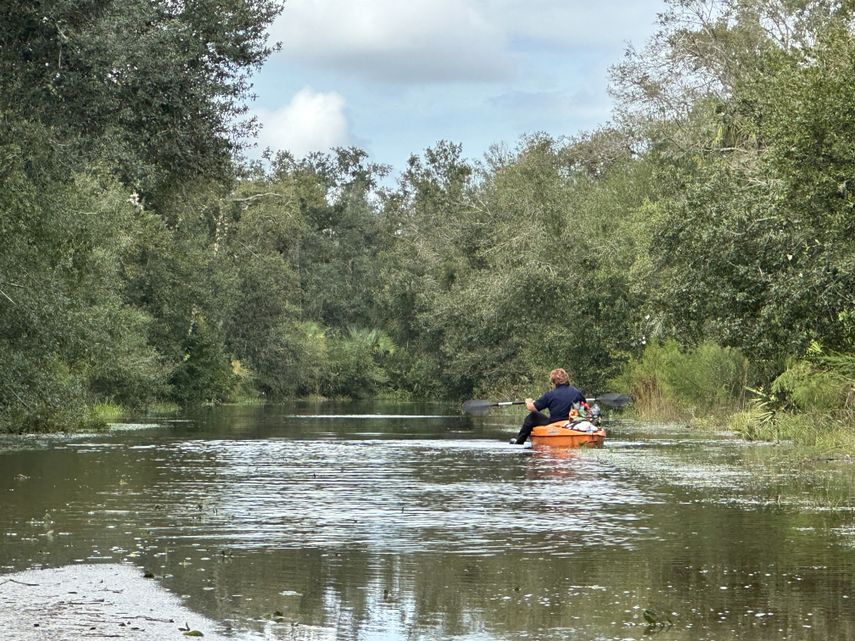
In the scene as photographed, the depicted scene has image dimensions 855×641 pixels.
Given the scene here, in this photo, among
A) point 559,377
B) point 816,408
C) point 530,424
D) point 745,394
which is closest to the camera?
point 816,408

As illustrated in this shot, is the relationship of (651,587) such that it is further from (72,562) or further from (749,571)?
(72,562)

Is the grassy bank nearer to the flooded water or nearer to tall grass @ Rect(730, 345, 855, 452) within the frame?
tall grass @ Rect(730, 345, 855, 452)

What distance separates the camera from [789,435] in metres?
30.6

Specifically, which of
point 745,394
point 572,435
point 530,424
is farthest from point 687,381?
point 572,435

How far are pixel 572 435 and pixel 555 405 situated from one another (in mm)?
959

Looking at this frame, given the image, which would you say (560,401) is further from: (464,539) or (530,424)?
(464,539)

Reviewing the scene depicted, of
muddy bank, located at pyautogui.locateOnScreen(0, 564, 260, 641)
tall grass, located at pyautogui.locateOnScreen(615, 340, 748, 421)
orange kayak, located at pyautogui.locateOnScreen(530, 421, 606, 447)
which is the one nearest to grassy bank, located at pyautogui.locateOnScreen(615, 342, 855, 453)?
tall grass, located at pyautogui.locateOnScreen(615, 340, 748, 421)

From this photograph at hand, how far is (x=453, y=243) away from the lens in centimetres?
7625

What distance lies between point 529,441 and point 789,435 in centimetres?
557

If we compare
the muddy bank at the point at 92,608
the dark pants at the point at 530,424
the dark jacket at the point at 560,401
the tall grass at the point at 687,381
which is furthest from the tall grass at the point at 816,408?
the muddy bank at the point at 92,608

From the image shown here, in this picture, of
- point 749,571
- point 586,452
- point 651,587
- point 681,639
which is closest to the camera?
point 681,639

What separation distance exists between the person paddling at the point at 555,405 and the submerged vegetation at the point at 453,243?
3597mm

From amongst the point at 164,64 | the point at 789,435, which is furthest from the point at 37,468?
the point at 789,435

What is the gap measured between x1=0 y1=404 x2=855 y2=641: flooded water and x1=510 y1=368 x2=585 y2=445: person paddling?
321 cm
